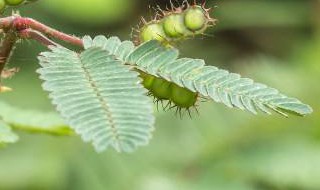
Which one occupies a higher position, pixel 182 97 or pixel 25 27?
pixel 25 27

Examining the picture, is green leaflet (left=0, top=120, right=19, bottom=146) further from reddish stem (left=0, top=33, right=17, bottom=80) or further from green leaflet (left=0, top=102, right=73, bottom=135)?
green leaflet (left=0, top=102, right=73, bottom=135)

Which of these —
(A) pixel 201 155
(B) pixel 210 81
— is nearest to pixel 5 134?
(B) pixel 210 81

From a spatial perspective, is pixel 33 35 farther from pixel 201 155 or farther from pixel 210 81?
pixel 201 155

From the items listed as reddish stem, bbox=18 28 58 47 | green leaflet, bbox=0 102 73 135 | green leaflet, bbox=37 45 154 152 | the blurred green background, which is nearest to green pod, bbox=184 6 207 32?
green leaflet, bbox=37 45 154 152

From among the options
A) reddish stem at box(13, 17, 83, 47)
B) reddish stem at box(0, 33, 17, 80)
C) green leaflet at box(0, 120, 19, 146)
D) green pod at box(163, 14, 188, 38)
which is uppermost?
green pod at box(163, 14, 188, 38)

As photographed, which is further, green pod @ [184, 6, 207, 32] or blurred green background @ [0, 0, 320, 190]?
blurred green background @ [0, 0, 320, 190]

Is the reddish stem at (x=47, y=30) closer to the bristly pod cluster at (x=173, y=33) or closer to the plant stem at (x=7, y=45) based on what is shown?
the plant stem at (x=7, y=45)
